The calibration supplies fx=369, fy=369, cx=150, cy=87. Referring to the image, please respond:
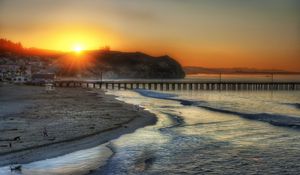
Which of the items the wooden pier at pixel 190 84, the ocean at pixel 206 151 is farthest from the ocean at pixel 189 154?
the wooden pier at pixel 190 84

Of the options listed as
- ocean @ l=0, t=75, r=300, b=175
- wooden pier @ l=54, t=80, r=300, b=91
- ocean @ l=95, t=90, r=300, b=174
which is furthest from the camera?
wooden pier @ l=54, t=80, r=300, b=91

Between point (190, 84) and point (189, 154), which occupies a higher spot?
point (189, 154)

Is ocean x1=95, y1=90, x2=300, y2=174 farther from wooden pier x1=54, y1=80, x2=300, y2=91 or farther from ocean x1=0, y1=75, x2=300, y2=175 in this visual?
wooden pier x1=54, y1=80, x2=300, y2=91

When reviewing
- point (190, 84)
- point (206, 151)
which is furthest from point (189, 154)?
point (190, 84)

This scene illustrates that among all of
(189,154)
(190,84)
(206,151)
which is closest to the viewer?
(189,154)

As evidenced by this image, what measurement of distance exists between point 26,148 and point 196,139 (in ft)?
23.1

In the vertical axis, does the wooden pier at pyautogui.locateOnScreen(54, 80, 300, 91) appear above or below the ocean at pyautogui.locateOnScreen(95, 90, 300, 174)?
below

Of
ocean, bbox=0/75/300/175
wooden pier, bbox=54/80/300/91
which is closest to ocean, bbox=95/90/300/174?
ocean, bbox=0/75/300/175

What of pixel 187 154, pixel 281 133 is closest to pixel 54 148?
pixel 187 154

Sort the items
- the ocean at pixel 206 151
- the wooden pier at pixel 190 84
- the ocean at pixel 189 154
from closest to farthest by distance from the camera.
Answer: the ocean at pixel 189 154, the ocean at pixel 206 151, the wooden pier at pixel 190 84

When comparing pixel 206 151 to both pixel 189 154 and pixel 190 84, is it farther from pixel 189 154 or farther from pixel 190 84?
pixel 190 84

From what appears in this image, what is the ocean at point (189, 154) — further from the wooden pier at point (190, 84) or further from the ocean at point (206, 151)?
the wooden pier at point (190, 84)

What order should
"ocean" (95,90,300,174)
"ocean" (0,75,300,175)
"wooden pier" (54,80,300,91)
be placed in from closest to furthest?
"ocean" (0,75,300,175), "ocean" (95,90,300,174), "wooden pier" (54,80,300,91)

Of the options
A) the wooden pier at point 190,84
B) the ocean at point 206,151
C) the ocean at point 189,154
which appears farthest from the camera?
the wooden pier at point 190,84
